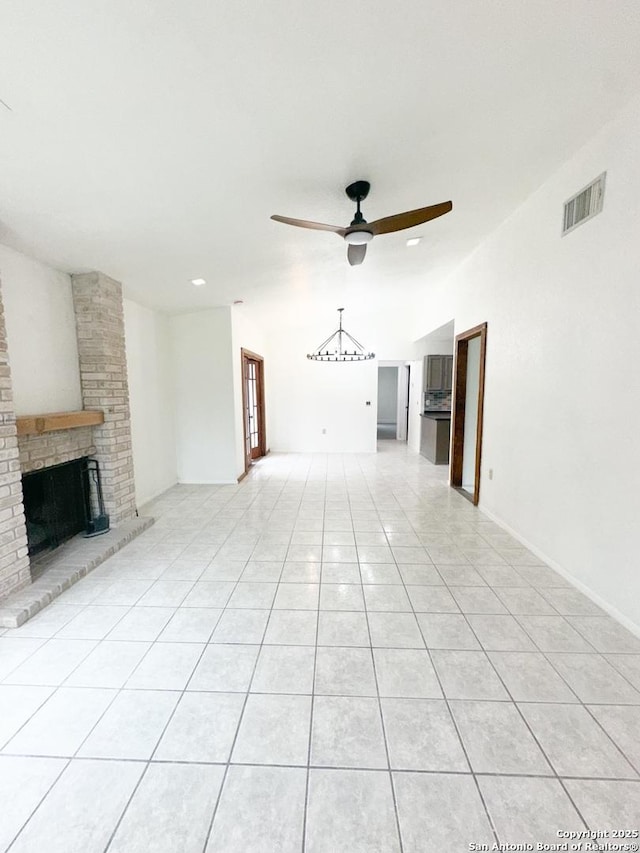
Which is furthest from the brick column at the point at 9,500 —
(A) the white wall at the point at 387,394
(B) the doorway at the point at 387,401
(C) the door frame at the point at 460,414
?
(A) the white wall at the point at 387,394

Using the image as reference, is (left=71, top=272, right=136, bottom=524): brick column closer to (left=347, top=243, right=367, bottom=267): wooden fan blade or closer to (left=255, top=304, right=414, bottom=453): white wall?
(left=347, top=243, right=367, bottom=267): wooden fan blade

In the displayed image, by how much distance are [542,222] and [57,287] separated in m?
4.14

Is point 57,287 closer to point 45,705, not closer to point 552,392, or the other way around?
point 45,705

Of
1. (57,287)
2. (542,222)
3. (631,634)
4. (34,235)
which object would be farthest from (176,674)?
(542,222)

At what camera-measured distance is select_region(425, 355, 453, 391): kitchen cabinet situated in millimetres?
7000

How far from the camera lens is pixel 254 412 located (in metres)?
7.16

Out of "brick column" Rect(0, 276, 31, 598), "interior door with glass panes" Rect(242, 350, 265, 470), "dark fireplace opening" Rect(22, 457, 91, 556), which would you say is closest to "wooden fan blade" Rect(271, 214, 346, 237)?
"brick column" Rect(0, 276, 31, 598)

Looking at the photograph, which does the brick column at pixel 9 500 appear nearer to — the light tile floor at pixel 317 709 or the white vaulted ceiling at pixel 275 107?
the light tile floor at pixel 317 709

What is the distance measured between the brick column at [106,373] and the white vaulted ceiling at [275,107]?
0.47 metres

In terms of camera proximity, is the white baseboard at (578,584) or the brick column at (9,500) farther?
the brick column at (9,500)

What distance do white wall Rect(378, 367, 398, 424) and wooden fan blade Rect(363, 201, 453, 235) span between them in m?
10.5

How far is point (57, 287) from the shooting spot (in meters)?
3.18

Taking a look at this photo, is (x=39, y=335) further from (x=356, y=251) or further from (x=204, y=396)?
(x=356, y=251)

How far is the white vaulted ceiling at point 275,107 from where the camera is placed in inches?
52.0
